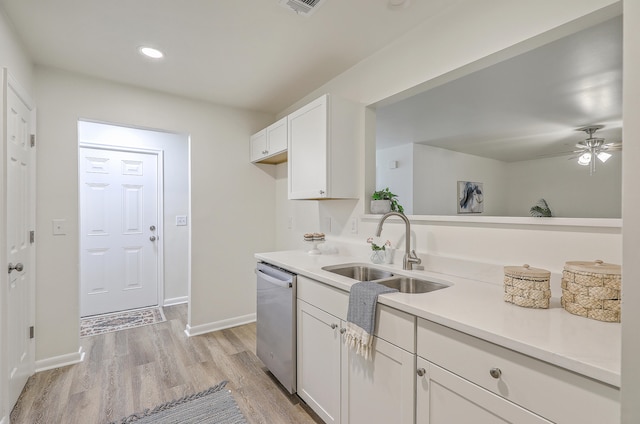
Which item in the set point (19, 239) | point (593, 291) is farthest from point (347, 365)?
point (19, 239)

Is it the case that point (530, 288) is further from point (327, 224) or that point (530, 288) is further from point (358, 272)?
point (327, 224)

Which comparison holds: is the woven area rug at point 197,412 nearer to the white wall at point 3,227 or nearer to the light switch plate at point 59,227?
the white wall at point 3,227

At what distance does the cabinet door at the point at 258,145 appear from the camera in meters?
3.05

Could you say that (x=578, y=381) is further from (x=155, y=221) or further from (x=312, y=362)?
(x=155, y=221)

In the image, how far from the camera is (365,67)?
7.48 ft

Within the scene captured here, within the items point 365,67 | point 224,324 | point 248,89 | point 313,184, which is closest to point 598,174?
point 365,67

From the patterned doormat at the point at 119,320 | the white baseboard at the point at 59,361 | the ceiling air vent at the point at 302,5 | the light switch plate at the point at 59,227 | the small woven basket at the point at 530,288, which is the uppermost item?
the ceiling air vent at the point at 302,5

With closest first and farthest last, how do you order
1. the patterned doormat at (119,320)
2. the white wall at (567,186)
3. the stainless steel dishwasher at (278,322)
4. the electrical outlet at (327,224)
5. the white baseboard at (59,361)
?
1. the stainless steel dishwasher at (278,322)
2. the white baseboard at (59,361)
3. the electrical outlet at (327,224)
4. the patterned doormat at (119,320)
5. the white wall at (567,186)

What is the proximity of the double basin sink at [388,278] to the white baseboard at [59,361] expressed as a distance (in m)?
2.27

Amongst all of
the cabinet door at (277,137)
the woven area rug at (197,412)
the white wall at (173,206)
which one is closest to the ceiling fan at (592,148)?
the cabinet door at (277,137)

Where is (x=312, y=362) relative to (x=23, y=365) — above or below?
above

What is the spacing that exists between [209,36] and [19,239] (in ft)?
6.04

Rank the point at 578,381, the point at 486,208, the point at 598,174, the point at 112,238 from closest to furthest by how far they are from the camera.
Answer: the point at 578,381, the point at 112,238, the point at 598,174, the point at 486,208

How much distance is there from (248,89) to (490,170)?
183 inches
